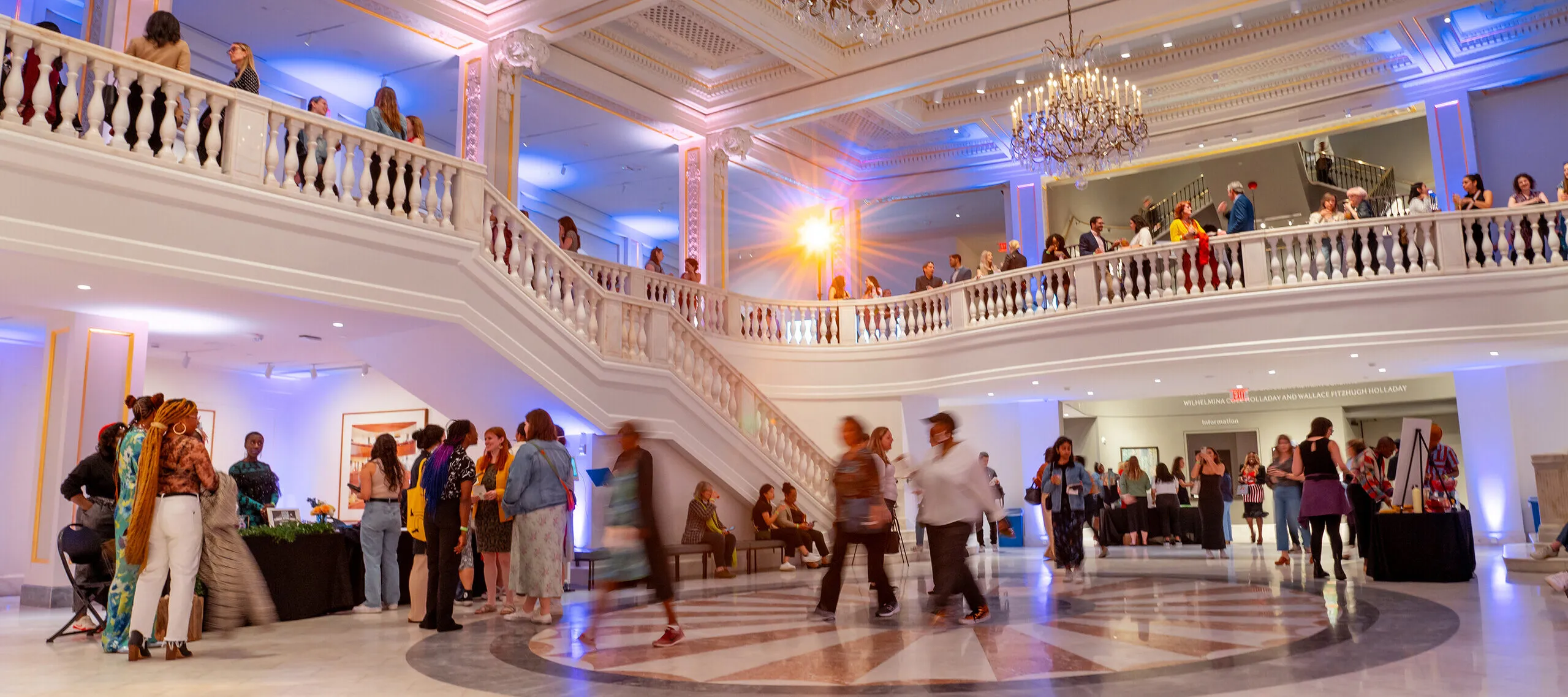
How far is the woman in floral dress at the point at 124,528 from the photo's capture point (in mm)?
5414

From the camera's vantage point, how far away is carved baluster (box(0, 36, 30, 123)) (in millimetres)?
6191

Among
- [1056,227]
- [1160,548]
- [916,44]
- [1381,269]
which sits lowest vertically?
[1160,548]

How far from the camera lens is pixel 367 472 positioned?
24.9ft

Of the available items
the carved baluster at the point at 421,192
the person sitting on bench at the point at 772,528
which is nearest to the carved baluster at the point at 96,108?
the carved baluster at the point at 421,192

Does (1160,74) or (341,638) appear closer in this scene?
(341,638)

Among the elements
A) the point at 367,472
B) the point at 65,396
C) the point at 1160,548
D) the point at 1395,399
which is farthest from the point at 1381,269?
the point at 65,396

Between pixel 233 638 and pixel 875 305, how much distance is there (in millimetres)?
9764

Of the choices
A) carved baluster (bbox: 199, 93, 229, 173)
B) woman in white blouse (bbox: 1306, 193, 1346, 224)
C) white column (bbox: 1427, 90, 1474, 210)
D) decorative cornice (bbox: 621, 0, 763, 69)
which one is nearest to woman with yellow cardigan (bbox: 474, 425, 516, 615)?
carved baluster (bbox: 199, 93, 229, 173)

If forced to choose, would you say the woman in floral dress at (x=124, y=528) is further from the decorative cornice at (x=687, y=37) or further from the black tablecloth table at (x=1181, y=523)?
the black tablecloth table at (x=1181, y=523)

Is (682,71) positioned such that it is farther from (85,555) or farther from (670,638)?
(670,638)

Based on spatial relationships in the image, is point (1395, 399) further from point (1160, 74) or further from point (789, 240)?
point (789, 240)

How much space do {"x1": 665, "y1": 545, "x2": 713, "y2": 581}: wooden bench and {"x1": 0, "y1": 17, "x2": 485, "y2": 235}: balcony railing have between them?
3389 mm

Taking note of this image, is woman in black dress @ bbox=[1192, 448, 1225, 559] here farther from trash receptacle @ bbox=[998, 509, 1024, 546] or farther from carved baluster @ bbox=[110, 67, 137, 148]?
carved baluster @ bbox=[110, 67, 137, 148]

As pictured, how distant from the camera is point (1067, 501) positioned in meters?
10.2
